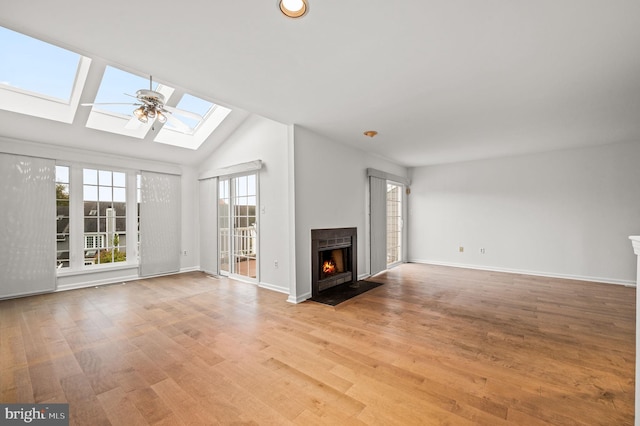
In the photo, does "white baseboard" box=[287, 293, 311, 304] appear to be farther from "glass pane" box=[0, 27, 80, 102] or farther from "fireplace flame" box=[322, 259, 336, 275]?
"glass pane" box=[0, 27, 80, 102]

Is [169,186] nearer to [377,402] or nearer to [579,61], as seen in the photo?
[377,402]

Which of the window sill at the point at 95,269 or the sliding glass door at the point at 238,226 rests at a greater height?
the sliding glass door at the point at 238,226

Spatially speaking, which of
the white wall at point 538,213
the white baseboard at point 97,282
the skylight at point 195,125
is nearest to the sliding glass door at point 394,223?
the white wall at point 538,213

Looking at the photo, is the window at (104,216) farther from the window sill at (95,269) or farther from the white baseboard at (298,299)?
the white baseboard at (298,299)

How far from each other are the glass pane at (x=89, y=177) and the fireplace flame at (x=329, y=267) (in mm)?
4385

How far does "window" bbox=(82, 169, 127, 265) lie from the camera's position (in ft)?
15.8

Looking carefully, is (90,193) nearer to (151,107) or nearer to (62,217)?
→ (62,217)

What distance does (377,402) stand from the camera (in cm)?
175

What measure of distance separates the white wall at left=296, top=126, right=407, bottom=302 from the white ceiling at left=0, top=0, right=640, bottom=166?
1.77 feet

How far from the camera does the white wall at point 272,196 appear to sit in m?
4.41

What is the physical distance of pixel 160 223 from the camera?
219 inches

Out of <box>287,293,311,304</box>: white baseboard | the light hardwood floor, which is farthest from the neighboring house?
<box>287,293,311,304</box>: white baseboard

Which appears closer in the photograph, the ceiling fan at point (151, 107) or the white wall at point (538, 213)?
the ceiling fan at point (151, 107)

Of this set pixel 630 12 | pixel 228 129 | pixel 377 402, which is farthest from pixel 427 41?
Answer: pixel 228 129
